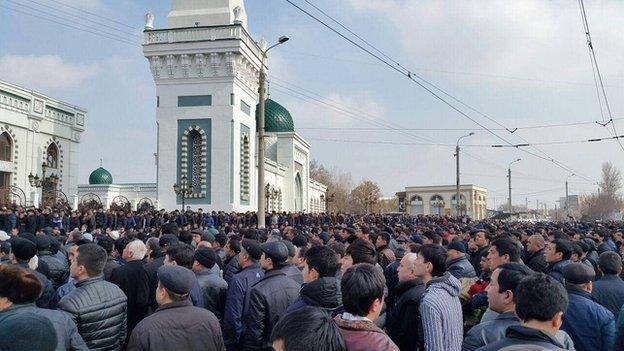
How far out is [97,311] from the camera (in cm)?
411

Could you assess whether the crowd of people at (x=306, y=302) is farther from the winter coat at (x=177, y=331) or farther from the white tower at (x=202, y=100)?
the white tower at (x=202, y=100)

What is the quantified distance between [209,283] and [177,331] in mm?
2006

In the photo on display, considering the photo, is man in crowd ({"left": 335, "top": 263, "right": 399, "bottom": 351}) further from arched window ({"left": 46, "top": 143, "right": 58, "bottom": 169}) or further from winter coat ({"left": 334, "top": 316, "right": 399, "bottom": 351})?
arched window ({"left": 46, "top": 143, "right": 58, "bottom": 169})

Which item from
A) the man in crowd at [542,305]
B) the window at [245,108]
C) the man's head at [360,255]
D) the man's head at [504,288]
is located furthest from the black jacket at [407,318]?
the window at [245,108]

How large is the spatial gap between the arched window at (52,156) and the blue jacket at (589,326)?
115ft

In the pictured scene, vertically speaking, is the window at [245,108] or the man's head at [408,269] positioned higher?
the window at [245,108]

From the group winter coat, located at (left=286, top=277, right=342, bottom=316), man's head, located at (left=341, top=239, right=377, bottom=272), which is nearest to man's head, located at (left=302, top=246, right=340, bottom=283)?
winter coat, located at (left=286, top=277, right=342, bottom=316)

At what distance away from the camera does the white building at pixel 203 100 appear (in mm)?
32156

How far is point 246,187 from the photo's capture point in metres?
34.2

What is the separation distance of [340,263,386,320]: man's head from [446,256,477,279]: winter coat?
129 inches

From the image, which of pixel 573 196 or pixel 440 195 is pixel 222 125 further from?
pixel 573 196

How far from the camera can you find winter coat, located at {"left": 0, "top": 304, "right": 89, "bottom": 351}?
10.3ft

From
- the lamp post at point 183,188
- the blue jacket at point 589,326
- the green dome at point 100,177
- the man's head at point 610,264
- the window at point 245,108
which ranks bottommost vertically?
the blue jacket at point 589,326

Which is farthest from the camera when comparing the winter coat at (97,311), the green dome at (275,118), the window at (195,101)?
the green dome at (275,118)
